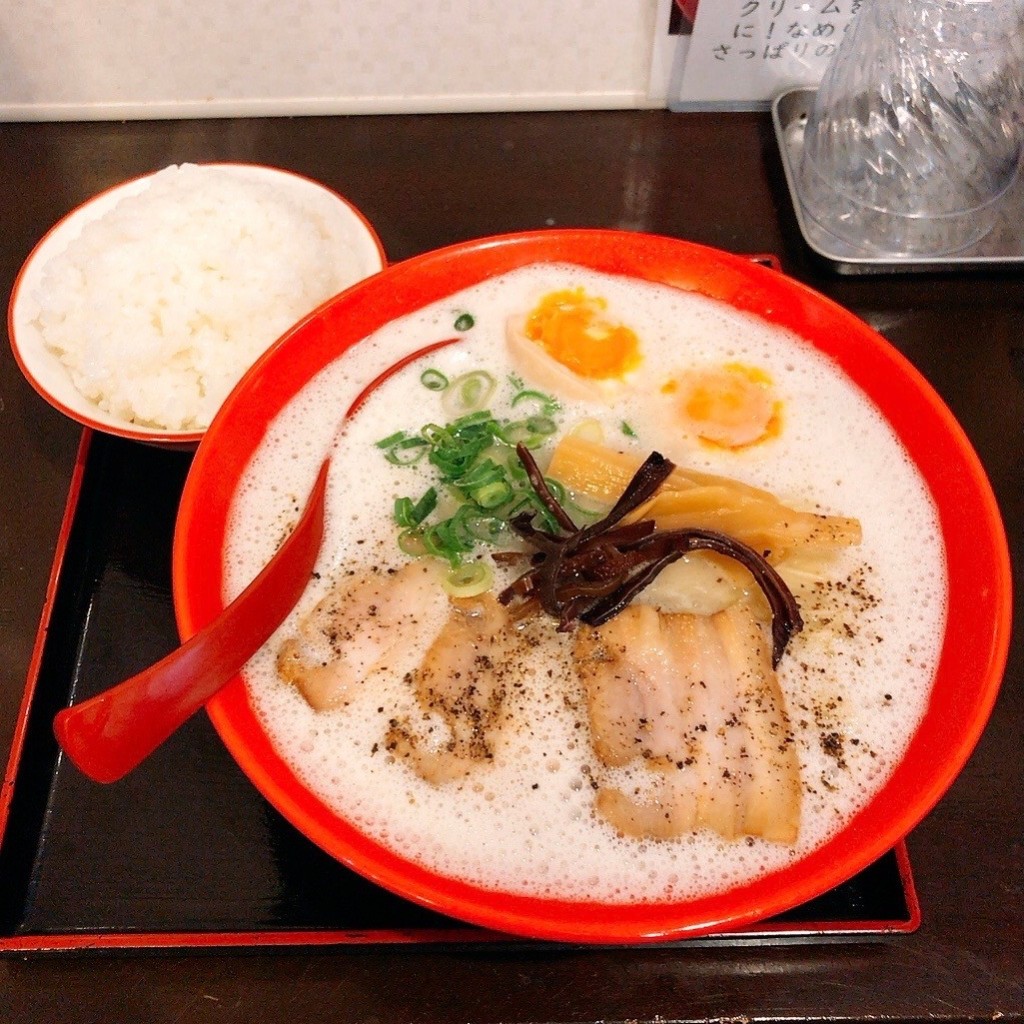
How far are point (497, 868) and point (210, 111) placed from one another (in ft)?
7.40

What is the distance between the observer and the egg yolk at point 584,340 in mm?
1673

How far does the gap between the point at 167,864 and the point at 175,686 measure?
16.6 inches

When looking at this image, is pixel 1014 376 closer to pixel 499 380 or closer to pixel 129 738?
pixel 499 380

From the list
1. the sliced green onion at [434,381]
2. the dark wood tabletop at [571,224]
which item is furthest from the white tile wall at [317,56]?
the sliced green onion at [434,381]

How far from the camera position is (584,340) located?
1.68 metres

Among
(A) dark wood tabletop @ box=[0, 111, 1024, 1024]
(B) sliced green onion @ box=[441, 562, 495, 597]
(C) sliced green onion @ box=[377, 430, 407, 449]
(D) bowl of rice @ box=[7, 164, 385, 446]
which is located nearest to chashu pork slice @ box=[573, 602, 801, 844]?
(B) sliced green onion @ box=[441, 562, 495, 597]

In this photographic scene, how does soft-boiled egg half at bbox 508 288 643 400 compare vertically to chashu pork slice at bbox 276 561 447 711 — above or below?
above

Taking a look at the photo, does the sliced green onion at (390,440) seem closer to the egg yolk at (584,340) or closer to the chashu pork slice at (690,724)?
the egg yolk at (584,340)

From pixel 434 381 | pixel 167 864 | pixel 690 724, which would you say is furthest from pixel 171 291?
pixel 690 724

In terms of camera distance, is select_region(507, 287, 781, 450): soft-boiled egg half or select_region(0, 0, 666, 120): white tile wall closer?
select_region(507, 287, 781, 450): soft-boiled egg half

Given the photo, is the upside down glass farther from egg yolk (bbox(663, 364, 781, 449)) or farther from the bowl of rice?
the bowl of rice

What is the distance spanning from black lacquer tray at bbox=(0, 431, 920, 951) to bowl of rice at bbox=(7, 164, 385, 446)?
0.39 metres

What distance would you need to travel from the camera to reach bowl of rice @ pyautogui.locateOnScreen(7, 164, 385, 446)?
5.82 feet

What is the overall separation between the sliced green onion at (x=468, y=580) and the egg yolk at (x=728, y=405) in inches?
19.2
